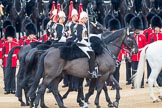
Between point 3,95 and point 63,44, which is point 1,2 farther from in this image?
point 63,44

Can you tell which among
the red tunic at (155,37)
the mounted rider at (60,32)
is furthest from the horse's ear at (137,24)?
the mounted rider at (60,32)

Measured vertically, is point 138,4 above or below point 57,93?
above

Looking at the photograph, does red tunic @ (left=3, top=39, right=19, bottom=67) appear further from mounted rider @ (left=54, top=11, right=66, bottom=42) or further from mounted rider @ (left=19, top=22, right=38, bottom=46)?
mounted rider @ (left=54, top=11, right=66, bottom=42)

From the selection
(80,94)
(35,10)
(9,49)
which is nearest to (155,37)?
(9,49)

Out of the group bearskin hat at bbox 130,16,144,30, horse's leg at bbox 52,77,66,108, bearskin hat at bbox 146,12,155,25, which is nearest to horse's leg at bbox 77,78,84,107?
horse's leg at bbox 52,77,66,108

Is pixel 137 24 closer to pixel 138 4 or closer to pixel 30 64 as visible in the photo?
pixel 30 64

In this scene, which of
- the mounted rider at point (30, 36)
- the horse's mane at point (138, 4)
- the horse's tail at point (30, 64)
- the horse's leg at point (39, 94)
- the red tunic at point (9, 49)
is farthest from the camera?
the horse's mane at point (138, 4)

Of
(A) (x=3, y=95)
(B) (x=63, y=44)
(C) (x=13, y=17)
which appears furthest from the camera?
(C) (x=13, y=17)

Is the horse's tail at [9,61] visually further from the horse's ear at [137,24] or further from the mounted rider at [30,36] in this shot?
the horse's ear at [137,24]

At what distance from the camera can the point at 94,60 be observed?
17062mm

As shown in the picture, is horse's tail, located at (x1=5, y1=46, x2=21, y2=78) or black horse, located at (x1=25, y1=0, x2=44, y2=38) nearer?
horse's tail, located at (x1=5, y1=46, x2=21, y2=78)

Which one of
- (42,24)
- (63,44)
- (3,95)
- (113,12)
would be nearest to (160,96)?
(63,44)

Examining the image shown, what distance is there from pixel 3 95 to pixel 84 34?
390 cm

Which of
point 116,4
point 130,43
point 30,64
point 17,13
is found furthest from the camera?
point 116,4
